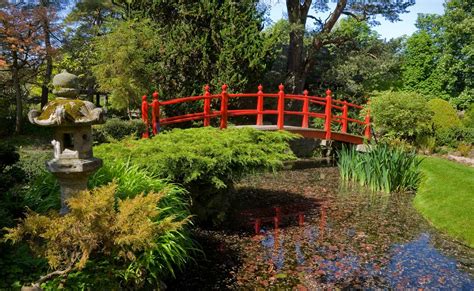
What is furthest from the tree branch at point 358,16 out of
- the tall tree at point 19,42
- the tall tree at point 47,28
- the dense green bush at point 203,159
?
the tall tree at point 19,42

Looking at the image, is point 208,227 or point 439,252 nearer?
point 439,252

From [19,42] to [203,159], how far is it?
1026cm

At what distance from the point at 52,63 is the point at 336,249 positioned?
14.9 metres

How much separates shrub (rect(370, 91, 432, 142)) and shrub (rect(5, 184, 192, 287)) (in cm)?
1044

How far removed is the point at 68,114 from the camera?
4410mm

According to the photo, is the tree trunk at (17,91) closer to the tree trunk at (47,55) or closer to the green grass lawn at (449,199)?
the tree trunk at (47,55)

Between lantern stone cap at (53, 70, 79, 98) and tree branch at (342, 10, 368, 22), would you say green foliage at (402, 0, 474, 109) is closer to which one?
tree branch at (342, 10, 368, 22)

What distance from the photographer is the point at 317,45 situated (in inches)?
674

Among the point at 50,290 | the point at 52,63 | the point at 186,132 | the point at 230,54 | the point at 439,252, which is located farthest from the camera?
the point at 52,63

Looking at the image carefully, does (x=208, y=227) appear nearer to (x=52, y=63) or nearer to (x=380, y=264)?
(x=380, y=264)

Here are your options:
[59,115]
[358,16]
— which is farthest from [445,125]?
[59,115]

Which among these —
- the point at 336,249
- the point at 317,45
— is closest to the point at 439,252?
the point at 336,249

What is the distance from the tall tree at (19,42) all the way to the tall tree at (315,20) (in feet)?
32.0

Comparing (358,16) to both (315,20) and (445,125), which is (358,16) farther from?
(445,125)
